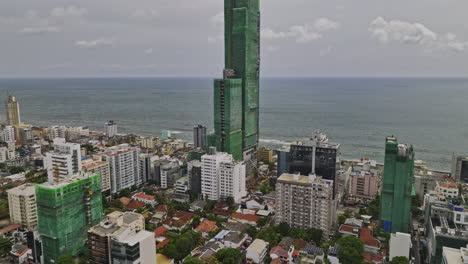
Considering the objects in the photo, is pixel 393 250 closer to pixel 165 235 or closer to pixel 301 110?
pixel 165 235

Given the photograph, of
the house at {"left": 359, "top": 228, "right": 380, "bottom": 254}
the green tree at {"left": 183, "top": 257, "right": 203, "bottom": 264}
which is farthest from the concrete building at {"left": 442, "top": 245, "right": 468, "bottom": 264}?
the green tree at {"left": 183, "top": 257, "right": 203, "bottom": 264}

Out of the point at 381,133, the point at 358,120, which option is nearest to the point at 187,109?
the point at 358,120

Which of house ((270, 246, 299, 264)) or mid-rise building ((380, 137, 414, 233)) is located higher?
mid-rise building ((380, 137, 414, 233))

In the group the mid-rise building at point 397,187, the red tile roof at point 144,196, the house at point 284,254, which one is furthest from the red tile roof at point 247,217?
the mid-rise building at point 397,187

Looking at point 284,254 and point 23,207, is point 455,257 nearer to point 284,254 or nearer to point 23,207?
point 284,254

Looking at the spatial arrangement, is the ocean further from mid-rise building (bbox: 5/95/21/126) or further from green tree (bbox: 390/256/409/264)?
green tree (bbox: 390/256/409/264)

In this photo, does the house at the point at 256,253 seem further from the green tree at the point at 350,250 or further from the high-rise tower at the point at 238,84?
the high-rise tower at the point at 238,84
